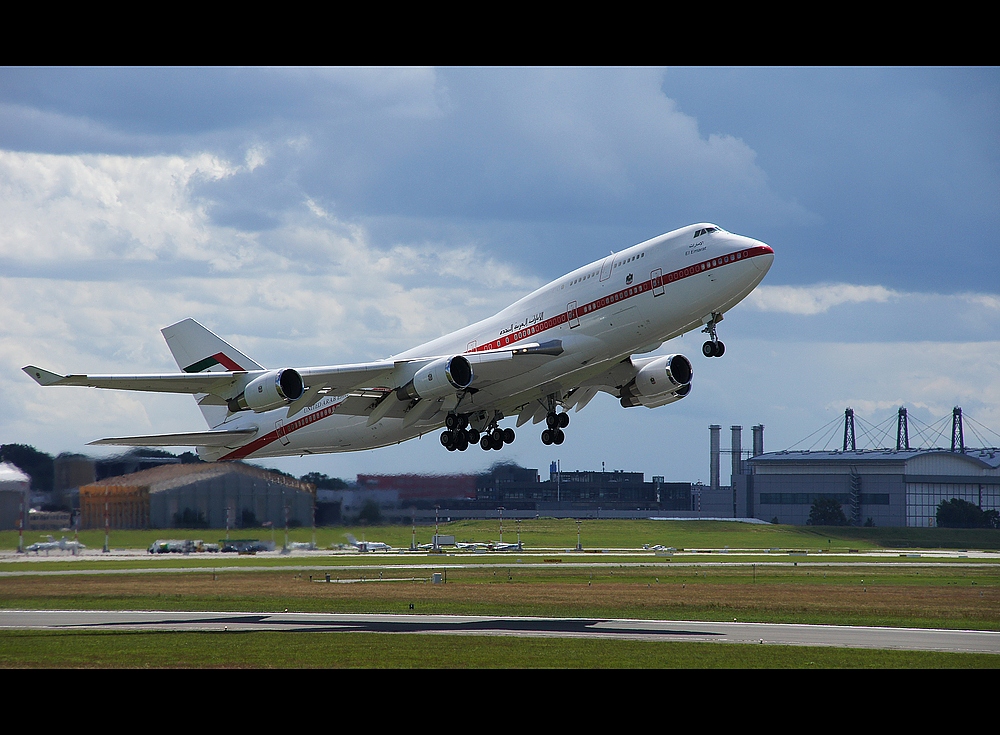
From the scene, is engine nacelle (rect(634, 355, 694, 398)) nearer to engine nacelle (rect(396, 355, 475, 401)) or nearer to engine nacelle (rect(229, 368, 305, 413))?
engine nacelle (rect(396, 355, 475, 401))

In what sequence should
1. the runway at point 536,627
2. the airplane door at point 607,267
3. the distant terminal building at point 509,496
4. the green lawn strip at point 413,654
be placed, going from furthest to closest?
the distant terminal building at point 509,496
the airplane door at point 607,267
the runway at point 536,627
the green lawn strip at point 413,654

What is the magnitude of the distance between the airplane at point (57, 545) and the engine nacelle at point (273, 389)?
49.5 ft

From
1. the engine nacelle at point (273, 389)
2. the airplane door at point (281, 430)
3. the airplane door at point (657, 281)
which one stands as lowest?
the airplane door at point (281, 430)

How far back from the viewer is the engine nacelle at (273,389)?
112 feet

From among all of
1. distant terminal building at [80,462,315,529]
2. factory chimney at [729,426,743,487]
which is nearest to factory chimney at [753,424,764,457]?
factory chimney at [729,426,743,487]

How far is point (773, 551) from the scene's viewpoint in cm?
9262

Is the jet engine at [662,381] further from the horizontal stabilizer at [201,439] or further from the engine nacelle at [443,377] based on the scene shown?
the horizontal stabilizer at [201,439]

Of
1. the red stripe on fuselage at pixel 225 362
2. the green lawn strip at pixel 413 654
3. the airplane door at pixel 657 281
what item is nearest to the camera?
the green lawn strip at pixel 413 654

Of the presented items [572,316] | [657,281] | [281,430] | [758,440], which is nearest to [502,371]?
[572,316]

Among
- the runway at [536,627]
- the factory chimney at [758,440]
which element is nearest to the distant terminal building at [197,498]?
the runway at [536,627]
